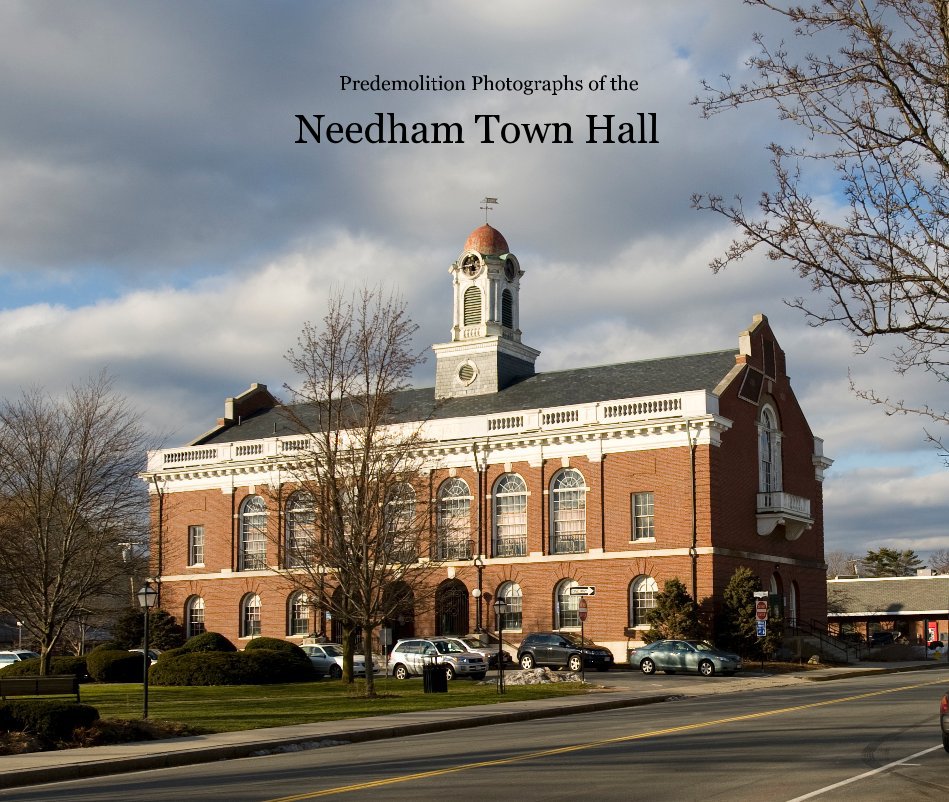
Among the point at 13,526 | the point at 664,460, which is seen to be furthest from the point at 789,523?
the point at 13,526

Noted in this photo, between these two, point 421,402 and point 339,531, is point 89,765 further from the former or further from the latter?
point 421,402

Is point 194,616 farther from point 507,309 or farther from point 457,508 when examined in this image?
point 507,309

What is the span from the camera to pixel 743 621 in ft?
163

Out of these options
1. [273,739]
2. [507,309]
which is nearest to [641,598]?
[507,309]

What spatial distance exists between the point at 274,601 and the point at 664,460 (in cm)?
2154

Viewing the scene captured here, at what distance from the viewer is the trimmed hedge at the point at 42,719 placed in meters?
21.8

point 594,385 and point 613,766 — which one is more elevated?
point 594,385

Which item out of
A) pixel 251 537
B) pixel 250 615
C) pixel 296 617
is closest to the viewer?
pixel 296 617

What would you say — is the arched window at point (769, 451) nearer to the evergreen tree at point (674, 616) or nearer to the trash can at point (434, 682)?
the evergreen tree at point (674, 616)

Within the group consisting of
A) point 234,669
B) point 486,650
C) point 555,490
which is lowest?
point 486,650

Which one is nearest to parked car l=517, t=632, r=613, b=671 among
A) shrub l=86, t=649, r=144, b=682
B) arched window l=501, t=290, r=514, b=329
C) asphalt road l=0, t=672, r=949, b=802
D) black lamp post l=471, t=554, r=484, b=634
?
black lamp post l=471, t=554, r=484, b=634

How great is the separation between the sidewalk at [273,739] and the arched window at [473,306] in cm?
3057

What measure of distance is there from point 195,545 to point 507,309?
20582 mm

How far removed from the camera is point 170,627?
63.4 metres
